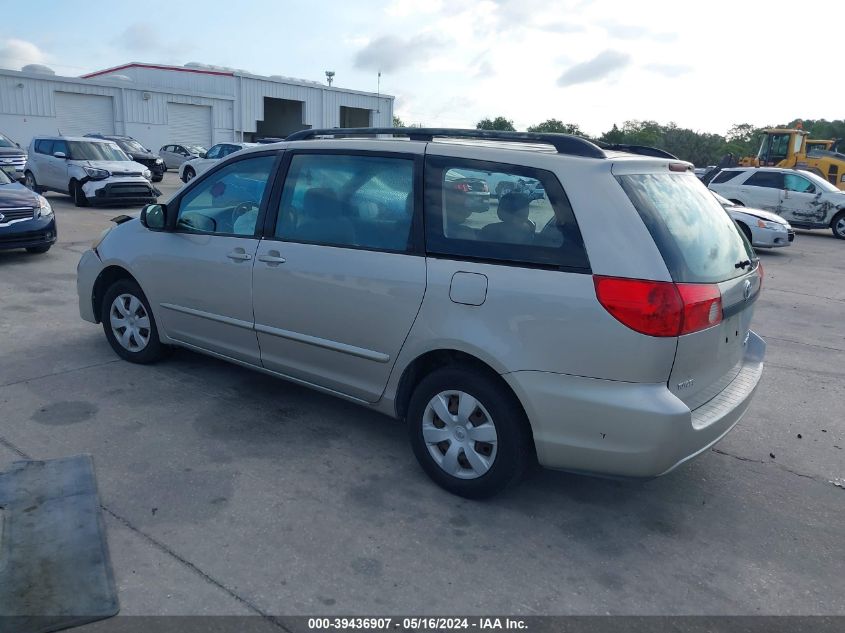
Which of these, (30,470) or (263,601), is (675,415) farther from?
(30,470)

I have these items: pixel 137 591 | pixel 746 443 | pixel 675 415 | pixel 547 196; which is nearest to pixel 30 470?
pixel 137 591

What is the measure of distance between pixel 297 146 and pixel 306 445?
187 centimetres

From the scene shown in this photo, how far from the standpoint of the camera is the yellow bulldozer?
23.5 meters

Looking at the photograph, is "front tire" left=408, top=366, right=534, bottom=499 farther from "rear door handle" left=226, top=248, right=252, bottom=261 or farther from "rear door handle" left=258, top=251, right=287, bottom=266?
Result: "rear door handle" left=226, top=248, right=252, bottom=261

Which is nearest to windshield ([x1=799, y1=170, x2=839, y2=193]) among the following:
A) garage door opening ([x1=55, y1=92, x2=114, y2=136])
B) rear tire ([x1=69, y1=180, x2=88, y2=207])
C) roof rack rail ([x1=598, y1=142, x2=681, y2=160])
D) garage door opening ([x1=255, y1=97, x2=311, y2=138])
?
roof rack rail ([x1=598, y1=142, x2=681, y2=160])

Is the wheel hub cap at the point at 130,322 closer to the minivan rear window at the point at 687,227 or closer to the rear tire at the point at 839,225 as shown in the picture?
the minivan rear window at the point at 687,227

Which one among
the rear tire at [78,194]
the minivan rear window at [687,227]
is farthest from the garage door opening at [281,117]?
the minivan rear window at [687,227]

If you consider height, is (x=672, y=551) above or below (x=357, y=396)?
below

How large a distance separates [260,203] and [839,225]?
58.0 ft

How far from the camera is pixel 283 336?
4219 mm

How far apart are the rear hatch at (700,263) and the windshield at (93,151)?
16.4 meters

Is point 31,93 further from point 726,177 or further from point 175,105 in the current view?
point 726,177

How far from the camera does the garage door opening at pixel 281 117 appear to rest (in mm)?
48453

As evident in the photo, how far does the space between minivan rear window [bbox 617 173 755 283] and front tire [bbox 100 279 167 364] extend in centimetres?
363
